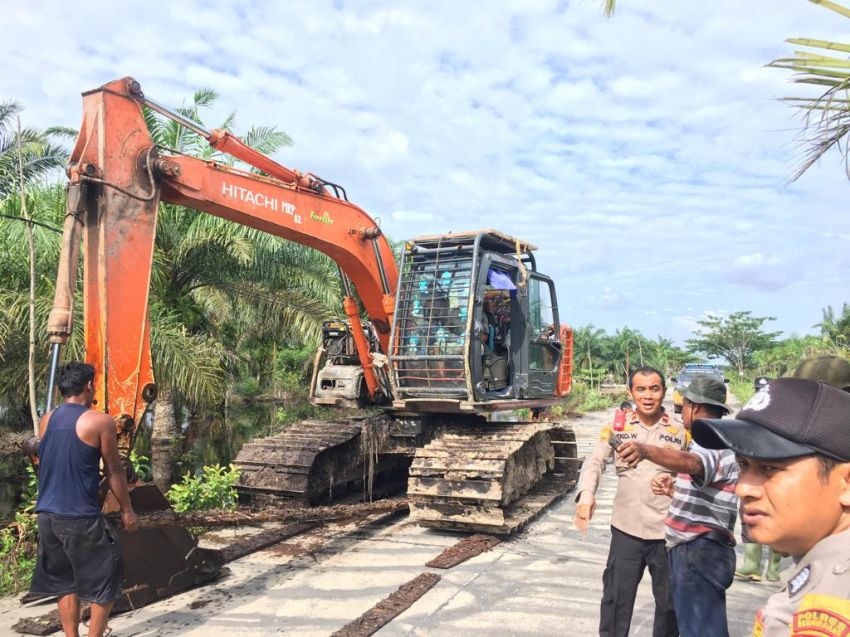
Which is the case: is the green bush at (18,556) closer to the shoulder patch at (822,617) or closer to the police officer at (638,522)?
the police officer at (638,522)

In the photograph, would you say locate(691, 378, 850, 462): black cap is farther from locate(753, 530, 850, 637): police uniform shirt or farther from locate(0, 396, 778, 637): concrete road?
locate(0, 396, 778, 637): concrete road

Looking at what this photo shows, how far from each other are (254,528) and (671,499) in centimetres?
508

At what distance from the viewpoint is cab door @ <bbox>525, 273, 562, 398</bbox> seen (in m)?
8.23

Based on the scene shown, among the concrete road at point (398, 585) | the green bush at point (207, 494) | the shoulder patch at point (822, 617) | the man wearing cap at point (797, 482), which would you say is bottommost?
the concrete road at point (398, 585)

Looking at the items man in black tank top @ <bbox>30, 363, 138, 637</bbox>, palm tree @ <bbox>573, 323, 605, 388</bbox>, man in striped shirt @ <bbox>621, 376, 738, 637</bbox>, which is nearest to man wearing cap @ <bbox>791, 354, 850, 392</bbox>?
man in striped shirt @ <bbox>621, 376, 738, 637</bbox>

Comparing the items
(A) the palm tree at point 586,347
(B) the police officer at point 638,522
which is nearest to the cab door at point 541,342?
(B) the police officer at point 638,522

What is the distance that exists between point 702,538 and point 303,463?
5246 mm

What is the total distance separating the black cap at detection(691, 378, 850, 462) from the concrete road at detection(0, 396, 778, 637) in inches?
140

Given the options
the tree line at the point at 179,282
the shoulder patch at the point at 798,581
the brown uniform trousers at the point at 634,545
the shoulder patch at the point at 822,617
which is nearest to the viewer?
the shoulder patch at the point at 822,617

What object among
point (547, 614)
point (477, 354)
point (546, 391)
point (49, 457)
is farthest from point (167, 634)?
point (546, 391)

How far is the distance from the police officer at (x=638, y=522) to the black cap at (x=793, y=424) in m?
2.08

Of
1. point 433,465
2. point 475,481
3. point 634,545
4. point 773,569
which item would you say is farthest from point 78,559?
point 773,569

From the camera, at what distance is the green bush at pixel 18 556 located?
17.7 ft

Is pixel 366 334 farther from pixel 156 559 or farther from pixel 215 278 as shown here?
pixel 215 278
